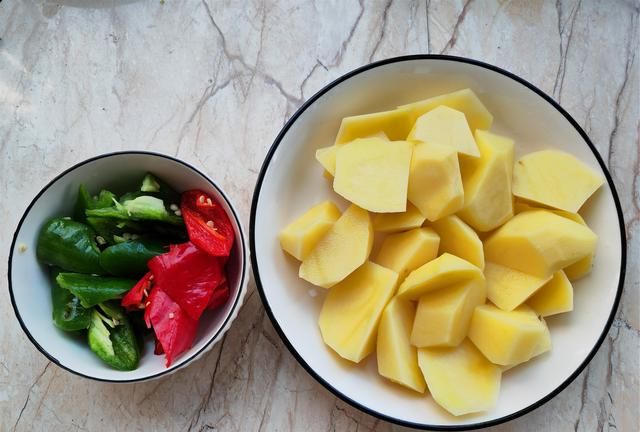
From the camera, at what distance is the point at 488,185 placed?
51.4 inches

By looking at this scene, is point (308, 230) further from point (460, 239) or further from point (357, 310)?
point (460, 239)

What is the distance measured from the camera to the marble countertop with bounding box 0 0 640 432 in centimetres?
146

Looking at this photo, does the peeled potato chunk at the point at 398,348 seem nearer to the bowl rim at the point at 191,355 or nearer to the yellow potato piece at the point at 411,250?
the yellow potato piece at the point at 411,250

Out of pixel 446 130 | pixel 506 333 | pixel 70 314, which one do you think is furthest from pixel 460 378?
pixel 70 314

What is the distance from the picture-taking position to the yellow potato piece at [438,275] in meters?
1.25

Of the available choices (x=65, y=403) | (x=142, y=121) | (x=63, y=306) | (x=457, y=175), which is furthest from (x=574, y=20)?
(x=65, y=403)

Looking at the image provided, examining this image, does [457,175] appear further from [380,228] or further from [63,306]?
[63,306]

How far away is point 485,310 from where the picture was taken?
Answer: 1304mm

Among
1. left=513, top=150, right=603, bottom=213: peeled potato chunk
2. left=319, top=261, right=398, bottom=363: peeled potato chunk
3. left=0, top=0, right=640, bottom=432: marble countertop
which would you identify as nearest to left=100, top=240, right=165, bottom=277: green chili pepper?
left=0, top=0, right=640, bottom=432: marble countertop

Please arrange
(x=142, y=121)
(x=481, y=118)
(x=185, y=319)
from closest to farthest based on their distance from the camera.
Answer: (x=185, y=319), (x=481, y=118), (x=142, y=121)

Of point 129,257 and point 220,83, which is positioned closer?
point 129,257

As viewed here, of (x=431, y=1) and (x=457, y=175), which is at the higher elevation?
(x=431, y=1)

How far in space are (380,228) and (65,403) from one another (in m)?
0.80

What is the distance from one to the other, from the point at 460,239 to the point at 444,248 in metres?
0.05
